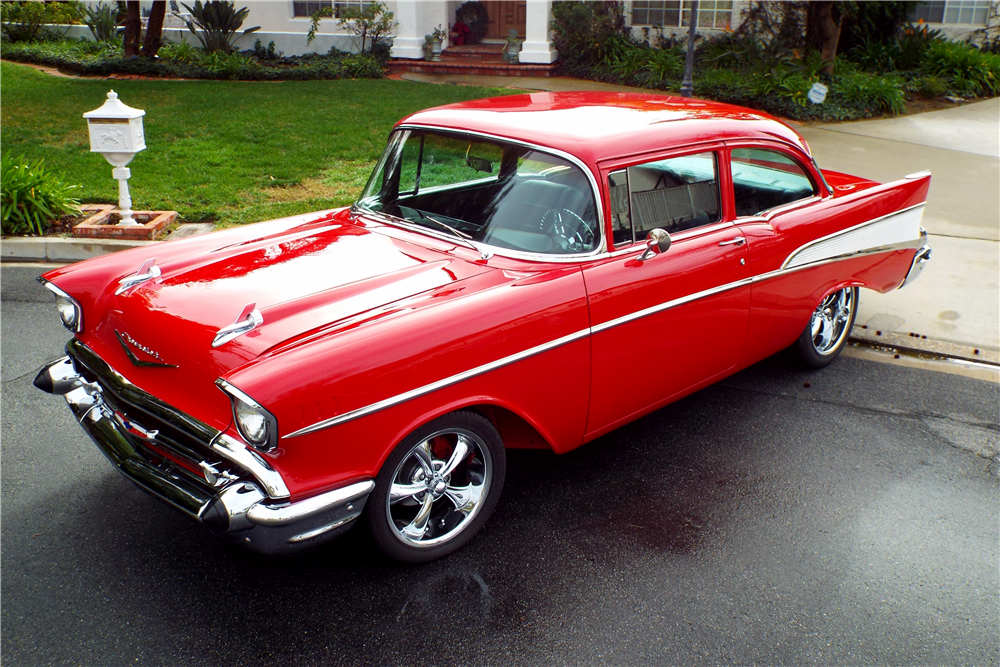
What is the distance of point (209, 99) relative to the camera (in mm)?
12875

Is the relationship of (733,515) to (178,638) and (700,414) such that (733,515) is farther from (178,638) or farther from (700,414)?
(178,638)

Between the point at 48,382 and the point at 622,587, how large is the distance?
8.41 ft

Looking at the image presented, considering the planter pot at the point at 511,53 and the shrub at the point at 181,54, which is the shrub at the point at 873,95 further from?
the shrub at the point at 181,54

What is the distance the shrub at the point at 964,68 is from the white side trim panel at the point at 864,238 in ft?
37.0

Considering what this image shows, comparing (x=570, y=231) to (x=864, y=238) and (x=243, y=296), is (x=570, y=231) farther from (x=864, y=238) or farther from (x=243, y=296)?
(x=864, y=238)

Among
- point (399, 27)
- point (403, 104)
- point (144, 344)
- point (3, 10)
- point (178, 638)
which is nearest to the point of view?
point (178, 638)

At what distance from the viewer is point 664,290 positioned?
3617 millimetres

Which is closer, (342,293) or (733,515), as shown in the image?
(342,293)

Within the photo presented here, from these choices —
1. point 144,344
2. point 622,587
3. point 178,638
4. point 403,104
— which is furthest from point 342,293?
point 403,104

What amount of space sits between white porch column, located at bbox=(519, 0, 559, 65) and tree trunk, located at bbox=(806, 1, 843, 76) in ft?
16.4

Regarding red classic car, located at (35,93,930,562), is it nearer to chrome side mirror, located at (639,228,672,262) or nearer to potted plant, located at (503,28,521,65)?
chrome side mirror, located at (639,228,672,262)

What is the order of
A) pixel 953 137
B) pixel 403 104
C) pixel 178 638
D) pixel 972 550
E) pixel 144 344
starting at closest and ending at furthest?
1. pixel 178 638
2. pixel 144 344
3. pixel 972 550
4. pixel 953 137
5. pixel 403 104

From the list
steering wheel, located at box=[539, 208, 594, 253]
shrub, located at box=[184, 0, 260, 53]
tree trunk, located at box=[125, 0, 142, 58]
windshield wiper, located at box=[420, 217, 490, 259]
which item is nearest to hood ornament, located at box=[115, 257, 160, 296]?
windshield wiper, located at box=[420, 217, 490, 259]

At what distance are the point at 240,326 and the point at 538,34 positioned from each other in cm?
1475
